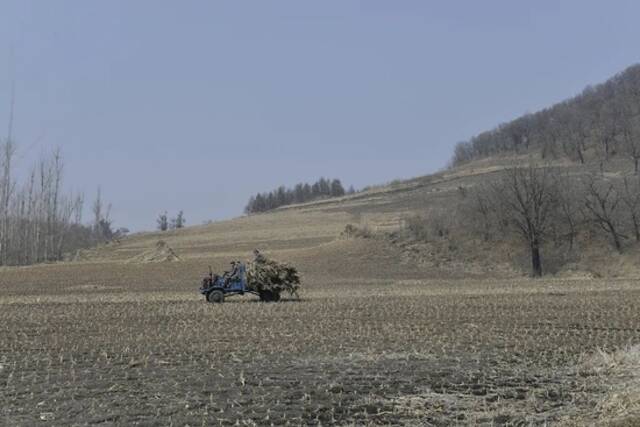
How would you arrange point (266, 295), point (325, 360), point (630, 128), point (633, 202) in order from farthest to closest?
point (630, 128) < point (633, 202) < point (266, 295) < point (325, 360)

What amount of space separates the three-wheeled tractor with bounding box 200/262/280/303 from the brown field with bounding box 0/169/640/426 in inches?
24.7

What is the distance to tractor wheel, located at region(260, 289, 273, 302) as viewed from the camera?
101 feet

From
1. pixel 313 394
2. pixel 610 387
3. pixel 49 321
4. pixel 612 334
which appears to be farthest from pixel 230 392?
pixel 49 321

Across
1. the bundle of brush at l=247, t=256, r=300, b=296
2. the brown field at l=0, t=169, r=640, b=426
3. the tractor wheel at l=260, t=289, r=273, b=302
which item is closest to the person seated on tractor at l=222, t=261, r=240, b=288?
the bundle of brush at l=247, t=256, r=300, b=296

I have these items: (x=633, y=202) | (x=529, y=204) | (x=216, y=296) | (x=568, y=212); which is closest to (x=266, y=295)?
(x=216, y=296)

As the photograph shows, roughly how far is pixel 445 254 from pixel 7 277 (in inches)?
1264

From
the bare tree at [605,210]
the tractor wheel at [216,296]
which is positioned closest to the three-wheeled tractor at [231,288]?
the tractor wheel at [216,296]

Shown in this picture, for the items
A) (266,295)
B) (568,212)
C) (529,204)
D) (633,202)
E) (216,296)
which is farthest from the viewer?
(633,202)

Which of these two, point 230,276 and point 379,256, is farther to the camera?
point 379,256

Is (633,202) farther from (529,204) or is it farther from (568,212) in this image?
(529,204)

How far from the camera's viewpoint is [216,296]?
3027 centimetres

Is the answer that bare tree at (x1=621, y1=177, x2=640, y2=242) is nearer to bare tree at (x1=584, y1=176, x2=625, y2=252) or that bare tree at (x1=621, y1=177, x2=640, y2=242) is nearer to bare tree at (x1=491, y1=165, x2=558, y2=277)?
bare tree at (x1=584, y1=176, x2=625, y2=252)

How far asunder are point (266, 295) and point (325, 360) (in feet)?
55.9

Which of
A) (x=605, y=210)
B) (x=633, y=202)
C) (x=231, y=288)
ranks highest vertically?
(x=633, y=202)
